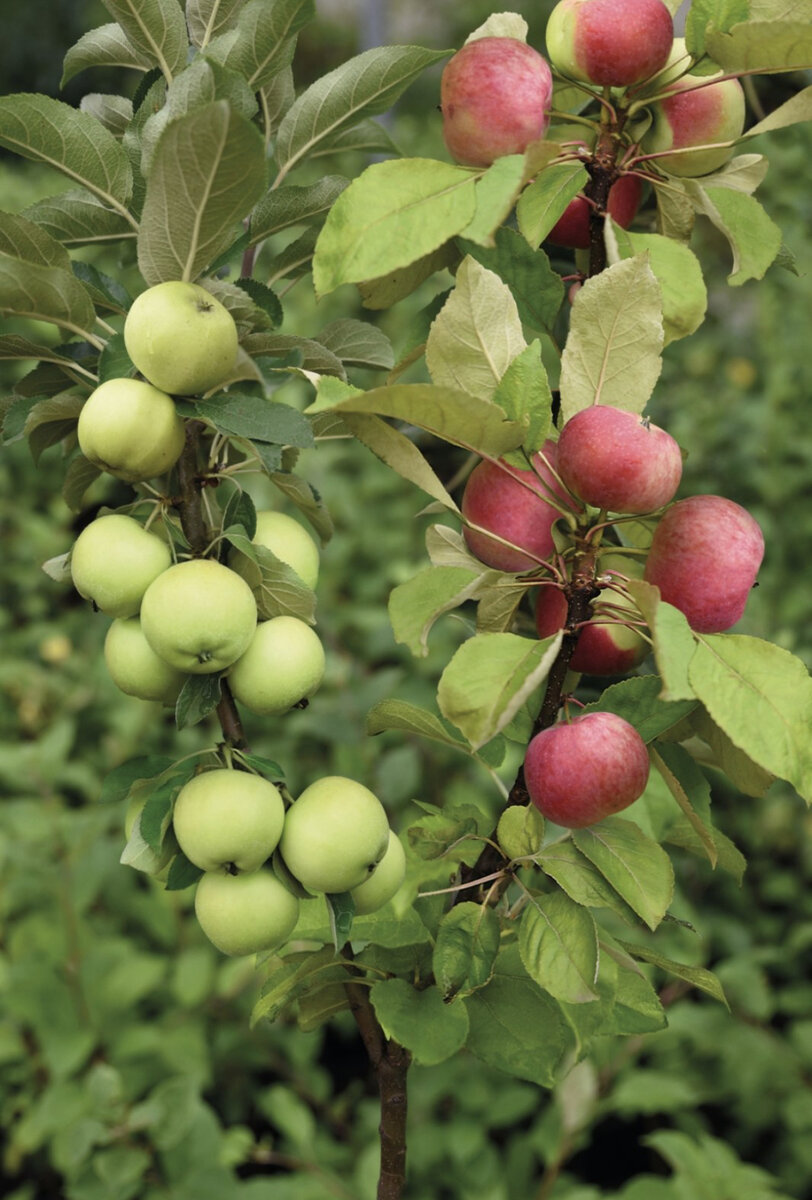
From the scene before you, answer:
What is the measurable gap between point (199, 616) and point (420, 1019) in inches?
9.1

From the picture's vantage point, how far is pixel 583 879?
51 centimetres

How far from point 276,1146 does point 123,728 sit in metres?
0.66

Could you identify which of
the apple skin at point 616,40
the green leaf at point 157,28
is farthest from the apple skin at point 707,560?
the green leaf at point 157,28

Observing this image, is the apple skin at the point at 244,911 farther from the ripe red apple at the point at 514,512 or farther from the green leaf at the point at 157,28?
the green leaf at the point at 157,28

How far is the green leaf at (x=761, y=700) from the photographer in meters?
0.43

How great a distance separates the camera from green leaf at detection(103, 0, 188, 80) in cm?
51

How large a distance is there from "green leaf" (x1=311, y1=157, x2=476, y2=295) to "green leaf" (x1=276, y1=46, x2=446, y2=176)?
0.09 metres

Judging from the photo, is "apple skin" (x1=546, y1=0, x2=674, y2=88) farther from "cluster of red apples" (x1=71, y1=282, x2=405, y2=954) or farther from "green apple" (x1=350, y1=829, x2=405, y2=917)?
"green apple" (x1=350, y1=829, x2=405, y2=917)

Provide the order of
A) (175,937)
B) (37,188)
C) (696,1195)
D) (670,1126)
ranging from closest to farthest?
(696,1195) < (175,937) < (670,1126) < (37,188)

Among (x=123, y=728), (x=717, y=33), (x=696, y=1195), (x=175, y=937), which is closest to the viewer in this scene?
(x=717, y=33)

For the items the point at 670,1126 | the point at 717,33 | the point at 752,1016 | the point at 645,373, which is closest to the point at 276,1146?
the point at 670,1126

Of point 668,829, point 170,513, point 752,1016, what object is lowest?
point 752,1016

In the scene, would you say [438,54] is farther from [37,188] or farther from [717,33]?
[37,188]

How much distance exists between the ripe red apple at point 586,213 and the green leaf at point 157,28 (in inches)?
8.0
